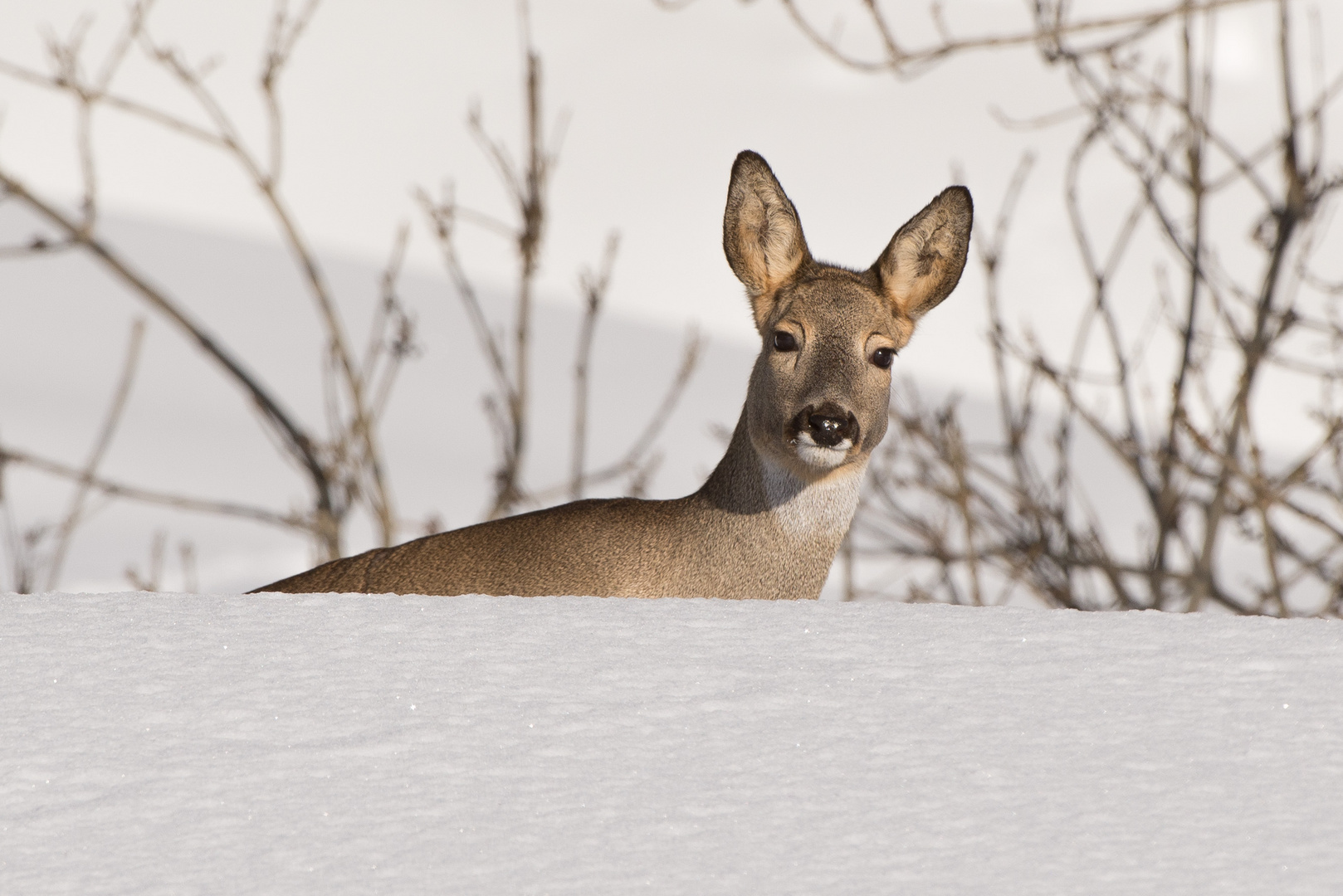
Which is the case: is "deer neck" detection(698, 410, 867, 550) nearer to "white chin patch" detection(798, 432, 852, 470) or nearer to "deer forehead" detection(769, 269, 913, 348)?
"white chin patch" detection(798, 432, 852, 470)

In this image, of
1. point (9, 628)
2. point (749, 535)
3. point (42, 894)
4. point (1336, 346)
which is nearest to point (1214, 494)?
point (1336, 346)

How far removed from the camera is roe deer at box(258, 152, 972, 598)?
527 cm

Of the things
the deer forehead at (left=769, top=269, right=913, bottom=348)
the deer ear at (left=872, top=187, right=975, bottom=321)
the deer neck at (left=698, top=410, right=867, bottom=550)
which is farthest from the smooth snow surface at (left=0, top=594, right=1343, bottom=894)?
the deer ear at (left=872, top=187, right=975, bottom=321)

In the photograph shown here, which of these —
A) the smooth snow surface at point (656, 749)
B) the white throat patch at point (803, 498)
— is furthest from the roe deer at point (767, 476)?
the smooth snow surface at point (656, 749)

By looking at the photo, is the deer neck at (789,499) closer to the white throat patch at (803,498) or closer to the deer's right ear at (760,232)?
the white throat patch at (803,498)

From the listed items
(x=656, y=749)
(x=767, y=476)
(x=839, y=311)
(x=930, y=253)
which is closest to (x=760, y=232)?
(x=839, y=311)

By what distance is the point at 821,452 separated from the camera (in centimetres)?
518

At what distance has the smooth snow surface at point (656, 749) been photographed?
2955mm

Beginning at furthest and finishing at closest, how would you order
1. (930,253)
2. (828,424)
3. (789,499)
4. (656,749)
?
(930,253)
(789,499)
(828,424)
(656,749)

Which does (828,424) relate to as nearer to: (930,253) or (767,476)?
(767,476)

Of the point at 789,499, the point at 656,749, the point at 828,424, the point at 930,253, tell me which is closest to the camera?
the point at 656,749

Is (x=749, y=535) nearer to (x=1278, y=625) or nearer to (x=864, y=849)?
(x=1278, y=625)

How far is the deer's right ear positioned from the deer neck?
0.48 metres

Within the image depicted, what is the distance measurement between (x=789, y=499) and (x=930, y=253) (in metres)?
0.88
